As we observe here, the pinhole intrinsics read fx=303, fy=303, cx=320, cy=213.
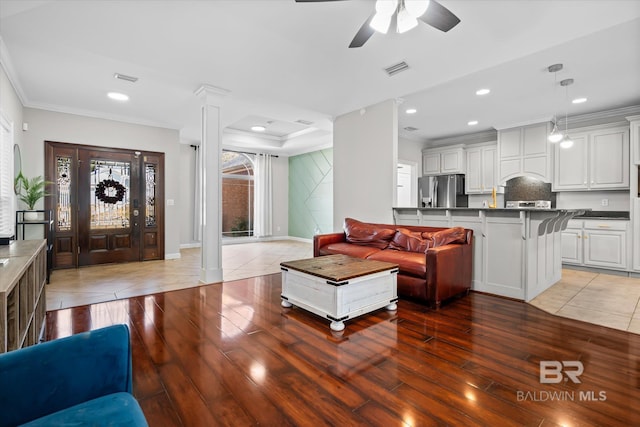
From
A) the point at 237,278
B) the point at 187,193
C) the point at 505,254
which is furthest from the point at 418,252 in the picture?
the point at 187,193

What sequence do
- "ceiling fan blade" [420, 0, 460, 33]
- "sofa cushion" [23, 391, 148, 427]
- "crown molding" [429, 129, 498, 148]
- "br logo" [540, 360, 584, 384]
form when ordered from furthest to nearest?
"crown molding" [429, 129, 498, 148]
"ceiling fan blade" [420, 0, 460, 33]
"br logo" [540, 360, 584, 384]
"sofa cushion" [23, 391, 148, 427]

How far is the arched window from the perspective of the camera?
28.8 ft

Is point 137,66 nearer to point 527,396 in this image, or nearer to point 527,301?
point 527,396

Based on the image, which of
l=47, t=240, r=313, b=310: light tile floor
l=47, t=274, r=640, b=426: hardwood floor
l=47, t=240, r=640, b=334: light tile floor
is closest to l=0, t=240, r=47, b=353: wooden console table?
l=47, t=274, r=640, b=426: hardwood floor

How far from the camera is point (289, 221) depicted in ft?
31.9

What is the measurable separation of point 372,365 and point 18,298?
2126 mm

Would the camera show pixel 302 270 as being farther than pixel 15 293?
Yes

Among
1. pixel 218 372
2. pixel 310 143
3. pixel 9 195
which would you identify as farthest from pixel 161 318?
pixel 310 143

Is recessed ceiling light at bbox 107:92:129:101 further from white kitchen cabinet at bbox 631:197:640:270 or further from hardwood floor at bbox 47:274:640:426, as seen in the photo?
white kitchen cabinet at bbox 631:197:640:270

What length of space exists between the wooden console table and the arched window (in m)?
6.14

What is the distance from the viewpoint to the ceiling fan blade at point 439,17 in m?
2.16

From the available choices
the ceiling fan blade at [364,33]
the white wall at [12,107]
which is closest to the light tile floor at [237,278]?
the white wall at [12,107]

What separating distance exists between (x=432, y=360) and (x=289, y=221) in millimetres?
7845

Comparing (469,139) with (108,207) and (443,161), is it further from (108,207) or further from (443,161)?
(108,207)
